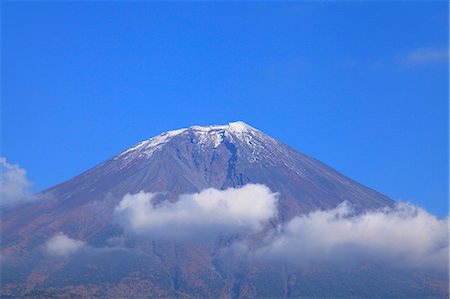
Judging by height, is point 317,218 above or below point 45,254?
above

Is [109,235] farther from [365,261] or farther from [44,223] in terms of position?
[365,261]

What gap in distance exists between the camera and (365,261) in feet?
586

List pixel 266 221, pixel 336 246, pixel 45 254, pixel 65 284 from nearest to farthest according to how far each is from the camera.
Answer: pixel 65 284 < pixel 45 254 < pixel 336 246 < pixel 266 221

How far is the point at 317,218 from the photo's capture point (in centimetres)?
19288

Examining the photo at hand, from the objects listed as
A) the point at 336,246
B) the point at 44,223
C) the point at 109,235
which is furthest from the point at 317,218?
the point at 44,223

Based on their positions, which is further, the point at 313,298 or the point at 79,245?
the point at 79,245

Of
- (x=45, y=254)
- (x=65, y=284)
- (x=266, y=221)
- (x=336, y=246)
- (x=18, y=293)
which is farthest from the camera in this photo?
(x=266, y=221)

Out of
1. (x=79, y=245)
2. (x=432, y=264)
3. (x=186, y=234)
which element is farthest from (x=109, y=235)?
(x=432, y=264)

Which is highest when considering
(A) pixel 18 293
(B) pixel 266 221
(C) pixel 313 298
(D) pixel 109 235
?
(B) pixel 266 221

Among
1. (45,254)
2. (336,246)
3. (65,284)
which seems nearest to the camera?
(65,284)

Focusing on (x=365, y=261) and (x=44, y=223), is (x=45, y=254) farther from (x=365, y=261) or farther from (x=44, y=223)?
(x=365, y=261)

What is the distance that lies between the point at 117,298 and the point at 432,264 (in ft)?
238

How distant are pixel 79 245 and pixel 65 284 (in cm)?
2172

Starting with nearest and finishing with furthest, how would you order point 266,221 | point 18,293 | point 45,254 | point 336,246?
point 18,293, point 45,254, point 336,246, point 266,221
